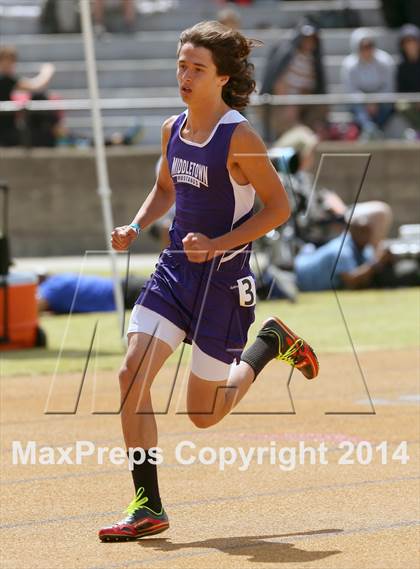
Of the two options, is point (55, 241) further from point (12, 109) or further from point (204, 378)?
point (204, 378)

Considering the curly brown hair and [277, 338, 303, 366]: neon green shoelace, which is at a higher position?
the curly brown hair

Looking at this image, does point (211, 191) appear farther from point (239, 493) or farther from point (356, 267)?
point (356, 267)

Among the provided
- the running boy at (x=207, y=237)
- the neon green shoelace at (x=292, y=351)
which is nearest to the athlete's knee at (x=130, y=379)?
the running boy at (x=207, y=237)

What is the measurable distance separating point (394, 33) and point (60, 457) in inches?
709

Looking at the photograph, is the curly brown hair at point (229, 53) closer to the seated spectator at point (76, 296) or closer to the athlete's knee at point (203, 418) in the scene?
the athlete's knee at point (203, 418)


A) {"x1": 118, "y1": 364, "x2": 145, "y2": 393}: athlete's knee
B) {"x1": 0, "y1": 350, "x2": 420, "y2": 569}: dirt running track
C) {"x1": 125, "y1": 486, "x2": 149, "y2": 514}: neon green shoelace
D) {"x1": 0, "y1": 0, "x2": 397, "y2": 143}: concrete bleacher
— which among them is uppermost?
{"x1": 0, "y1": 0, "x2": 397, "y2": 143}: concrete bleacher

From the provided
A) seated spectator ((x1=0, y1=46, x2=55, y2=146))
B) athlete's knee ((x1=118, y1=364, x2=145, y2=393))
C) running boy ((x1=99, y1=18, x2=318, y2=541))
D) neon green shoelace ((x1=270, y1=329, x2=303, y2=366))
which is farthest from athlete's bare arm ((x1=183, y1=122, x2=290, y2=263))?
seated spectator ((x1=0, y1=46, x2=55, y2=146))

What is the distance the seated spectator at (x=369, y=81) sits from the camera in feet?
67.5

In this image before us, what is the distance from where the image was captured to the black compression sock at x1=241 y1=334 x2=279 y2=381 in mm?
6723

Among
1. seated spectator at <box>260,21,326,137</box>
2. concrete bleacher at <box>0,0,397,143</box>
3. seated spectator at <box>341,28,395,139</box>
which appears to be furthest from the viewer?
concrete bleacher at <box>0,0,397,143</box>

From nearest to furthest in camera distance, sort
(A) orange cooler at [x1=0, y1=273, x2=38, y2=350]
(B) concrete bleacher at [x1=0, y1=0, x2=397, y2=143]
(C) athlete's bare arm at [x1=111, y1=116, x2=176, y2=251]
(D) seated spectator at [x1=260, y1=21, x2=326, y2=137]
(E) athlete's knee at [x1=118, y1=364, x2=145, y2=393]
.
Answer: (E) athlete's knee at [x1=118, y1=364, x2=145, y2=393] < (C) athlete's bare arm at [x1=111, y1=116, x2=176, y2=251] < (A) orange cooler at [x1=0, y1=273, x2=38, y2=350] < (D) seated spectator at [x1=260, y1=21, x2=326, y2=137] < (B) concrete bleacher at [x1=0, y1=0, x2=397, y2=143]

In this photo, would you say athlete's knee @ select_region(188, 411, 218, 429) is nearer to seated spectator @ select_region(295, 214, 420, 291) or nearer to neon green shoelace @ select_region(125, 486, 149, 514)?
neon green shoelace @ select_region(125, 486, 149, 514)

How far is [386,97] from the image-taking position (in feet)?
66.0

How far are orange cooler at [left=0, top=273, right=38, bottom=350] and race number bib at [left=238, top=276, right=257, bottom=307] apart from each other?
6.30 metres
